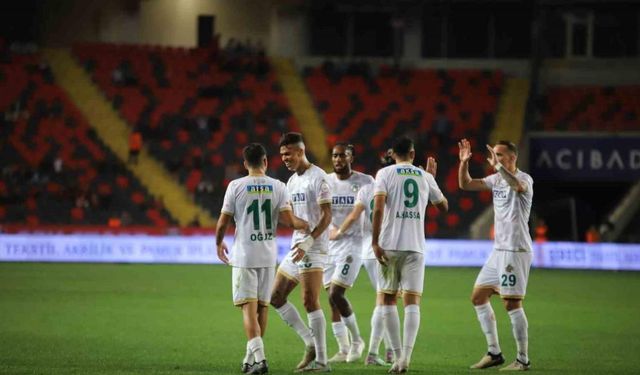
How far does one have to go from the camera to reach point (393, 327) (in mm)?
10844

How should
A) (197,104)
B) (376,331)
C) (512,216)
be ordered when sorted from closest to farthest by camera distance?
1. (512,216)
2. (376,331)
3. (197,104)

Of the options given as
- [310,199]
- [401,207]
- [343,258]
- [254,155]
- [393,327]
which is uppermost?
[254,155]

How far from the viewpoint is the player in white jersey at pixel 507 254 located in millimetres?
11414

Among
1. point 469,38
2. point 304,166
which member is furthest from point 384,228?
point 469,38

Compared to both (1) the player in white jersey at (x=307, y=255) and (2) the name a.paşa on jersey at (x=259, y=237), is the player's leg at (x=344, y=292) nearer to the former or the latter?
(1) the player in white jersey at (x=307, y=255)

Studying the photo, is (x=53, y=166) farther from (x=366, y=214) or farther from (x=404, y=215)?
(x=404, y=215)

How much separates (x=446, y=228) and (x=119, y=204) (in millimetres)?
9006

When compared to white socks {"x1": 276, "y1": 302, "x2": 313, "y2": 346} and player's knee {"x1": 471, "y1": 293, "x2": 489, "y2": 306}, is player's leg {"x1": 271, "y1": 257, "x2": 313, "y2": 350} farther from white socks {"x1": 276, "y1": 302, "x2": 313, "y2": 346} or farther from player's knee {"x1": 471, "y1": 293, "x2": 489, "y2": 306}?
player's knee {"x1": 471, "y1": 293, "x2": 489, "y2": 306}

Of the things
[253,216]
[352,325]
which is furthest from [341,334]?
[253,216]

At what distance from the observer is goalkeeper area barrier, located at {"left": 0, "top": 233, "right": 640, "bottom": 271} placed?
27875mm

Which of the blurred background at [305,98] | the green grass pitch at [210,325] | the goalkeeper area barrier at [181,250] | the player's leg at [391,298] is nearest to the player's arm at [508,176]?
the player's leg at [391,298]

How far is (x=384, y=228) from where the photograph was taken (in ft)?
36.0

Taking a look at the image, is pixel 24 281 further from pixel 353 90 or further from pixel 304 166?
pixel 353 90

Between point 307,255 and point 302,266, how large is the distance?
12 cm
